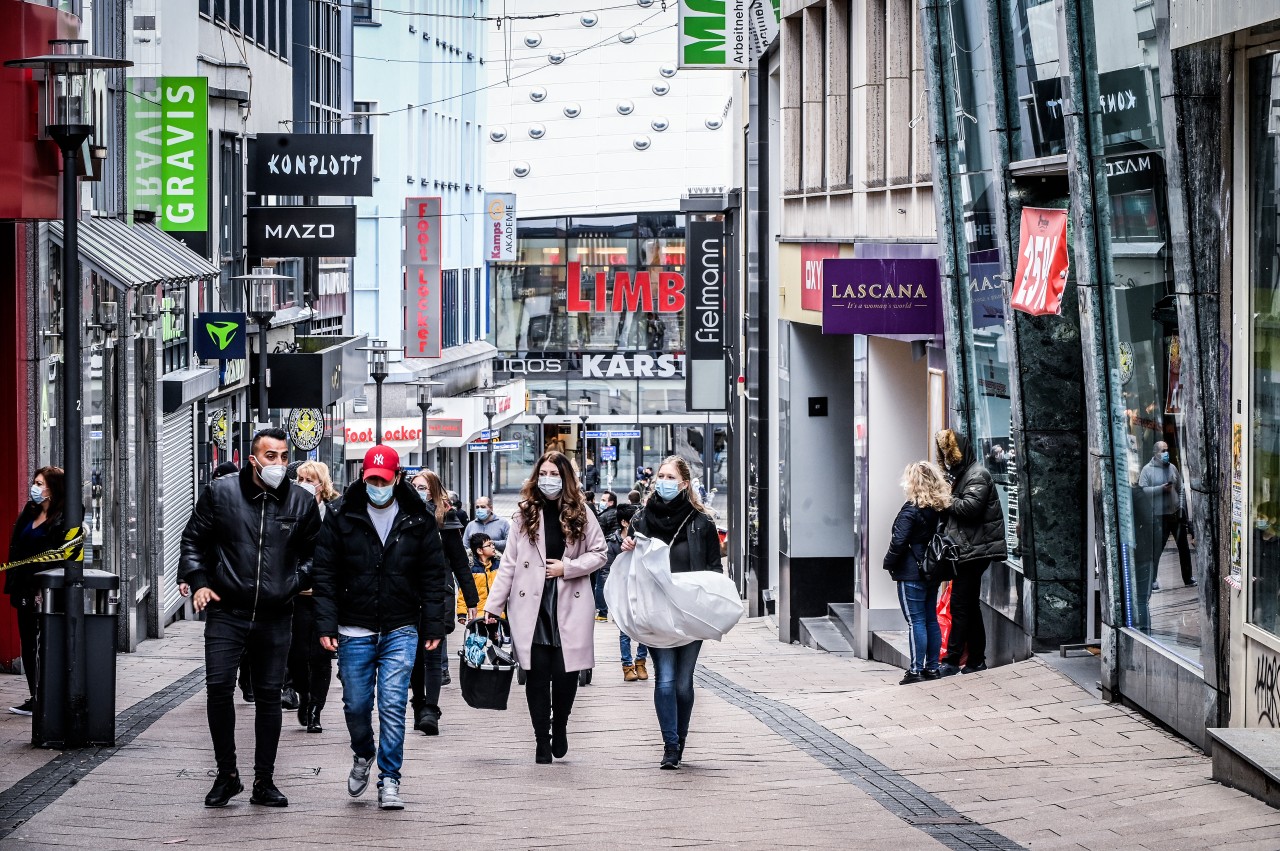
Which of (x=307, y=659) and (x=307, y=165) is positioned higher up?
(x=307, y=165)

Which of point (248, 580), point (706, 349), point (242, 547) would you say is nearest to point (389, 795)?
point (248, 580)

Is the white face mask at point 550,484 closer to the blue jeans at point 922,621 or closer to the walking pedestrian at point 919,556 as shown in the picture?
the walking pedestrian at point 919,556

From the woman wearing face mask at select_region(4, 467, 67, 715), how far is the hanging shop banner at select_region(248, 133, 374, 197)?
17865 millimetres

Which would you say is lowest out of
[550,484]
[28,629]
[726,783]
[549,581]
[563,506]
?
[726,783]

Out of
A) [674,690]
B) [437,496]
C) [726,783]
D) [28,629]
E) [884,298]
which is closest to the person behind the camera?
[726,783]

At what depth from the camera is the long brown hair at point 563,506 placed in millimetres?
10211

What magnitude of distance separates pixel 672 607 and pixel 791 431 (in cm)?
1226

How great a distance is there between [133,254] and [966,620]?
8347 mm

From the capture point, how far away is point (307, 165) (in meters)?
29.5

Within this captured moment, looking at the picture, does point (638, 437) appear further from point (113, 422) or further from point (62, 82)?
point (62, 82)

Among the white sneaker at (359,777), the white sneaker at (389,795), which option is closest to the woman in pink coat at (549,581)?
the white sneaker at (359,777)

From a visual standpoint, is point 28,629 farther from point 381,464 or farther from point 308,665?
point 381,464

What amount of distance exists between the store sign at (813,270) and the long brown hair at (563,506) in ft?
32.8

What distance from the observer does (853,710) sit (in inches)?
497
